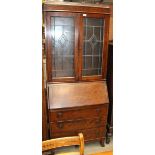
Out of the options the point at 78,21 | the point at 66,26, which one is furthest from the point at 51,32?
the point at 78,21

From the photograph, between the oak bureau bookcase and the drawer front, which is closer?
the oak bureau bookcase

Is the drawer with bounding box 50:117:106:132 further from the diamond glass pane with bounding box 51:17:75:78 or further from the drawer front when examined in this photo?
the diamond glass pane with bounding box 51:17:75:78

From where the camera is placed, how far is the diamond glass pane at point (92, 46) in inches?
92.7

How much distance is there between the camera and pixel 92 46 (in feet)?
7.93

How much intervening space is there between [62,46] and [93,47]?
412 millimetres

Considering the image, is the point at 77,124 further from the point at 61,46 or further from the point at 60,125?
the point at 61,46

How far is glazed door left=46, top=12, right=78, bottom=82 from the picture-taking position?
7.17 ft

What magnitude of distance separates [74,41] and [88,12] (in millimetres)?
379

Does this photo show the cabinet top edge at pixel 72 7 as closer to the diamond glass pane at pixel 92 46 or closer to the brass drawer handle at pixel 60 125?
the diamond glass pane at pixel 92 46

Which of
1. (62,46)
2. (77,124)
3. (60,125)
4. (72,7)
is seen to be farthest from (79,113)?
(72,7)

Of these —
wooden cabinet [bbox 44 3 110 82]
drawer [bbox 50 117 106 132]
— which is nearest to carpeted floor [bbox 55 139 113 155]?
drawer [bbox 50 117 106 132]
